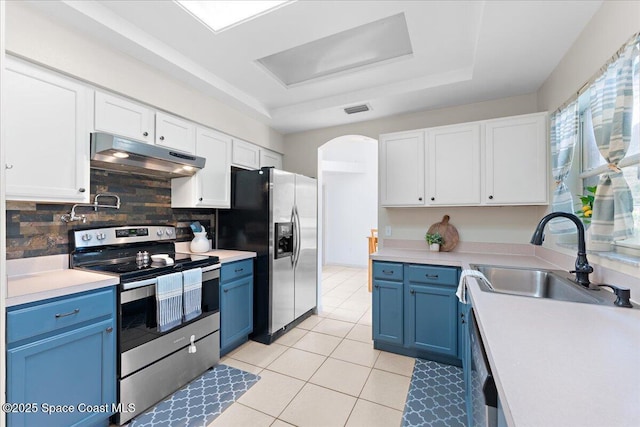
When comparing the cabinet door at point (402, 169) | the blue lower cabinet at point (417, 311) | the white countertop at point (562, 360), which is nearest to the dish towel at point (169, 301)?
the blue lower cabinet at point (417, 311)

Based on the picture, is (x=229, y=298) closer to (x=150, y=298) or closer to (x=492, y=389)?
(x=150, y=298)

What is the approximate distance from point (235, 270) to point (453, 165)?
2.35 metres

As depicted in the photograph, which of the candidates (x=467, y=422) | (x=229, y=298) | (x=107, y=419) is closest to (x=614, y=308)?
(x=467, y=422)

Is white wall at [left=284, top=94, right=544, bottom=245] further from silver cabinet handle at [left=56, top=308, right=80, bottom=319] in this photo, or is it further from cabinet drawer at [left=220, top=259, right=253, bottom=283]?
silver cabinet handle at [left=56, top=308, right=80, bottom=319]

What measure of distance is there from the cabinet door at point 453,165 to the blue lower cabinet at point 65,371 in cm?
280

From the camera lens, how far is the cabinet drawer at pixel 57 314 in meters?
1.32

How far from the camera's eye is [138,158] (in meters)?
2.09

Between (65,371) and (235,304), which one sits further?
(235,304)

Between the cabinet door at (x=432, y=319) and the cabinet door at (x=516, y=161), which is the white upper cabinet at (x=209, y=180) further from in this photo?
the cabinet door at (x=516, y=161)

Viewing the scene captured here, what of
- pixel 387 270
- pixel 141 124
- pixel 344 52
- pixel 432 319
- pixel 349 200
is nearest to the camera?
pixel 141 124

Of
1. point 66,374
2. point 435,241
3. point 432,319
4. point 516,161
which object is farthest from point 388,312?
point 66,374

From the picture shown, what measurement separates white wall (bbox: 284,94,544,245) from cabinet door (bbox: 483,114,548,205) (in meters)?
0.30

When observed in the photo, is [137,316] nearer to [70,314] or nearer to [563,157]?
[70,314]

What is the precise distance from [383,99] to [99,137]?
241 cm
